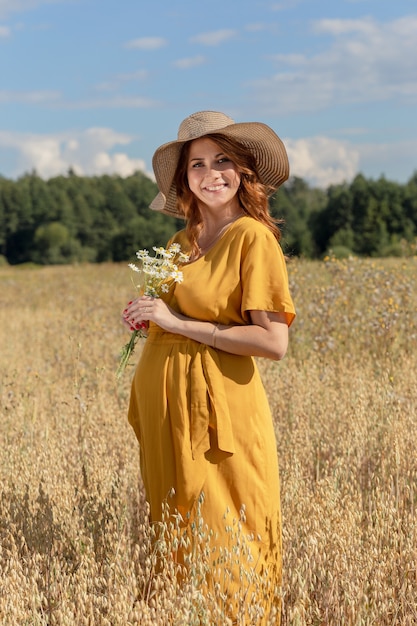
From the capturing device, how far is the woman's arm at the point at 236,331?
2451 mm

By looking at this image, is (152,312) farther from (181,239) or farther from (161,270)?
(181,239)

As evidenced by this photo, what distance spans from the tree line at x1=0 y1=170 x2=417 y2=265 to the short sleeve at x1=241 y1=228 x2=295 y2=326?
190 ft

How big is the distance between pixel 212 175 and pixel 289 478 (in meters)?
1.71

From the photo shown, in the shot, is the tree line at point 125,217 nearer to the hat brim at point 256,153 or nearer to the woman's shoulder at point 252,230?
the hat brim at point 256,153

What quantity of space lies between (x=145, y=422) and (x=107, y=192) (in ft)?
323

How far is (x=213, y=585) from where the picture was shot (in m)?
2.42

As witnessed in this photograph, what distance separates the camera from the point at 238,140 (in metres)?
2.74

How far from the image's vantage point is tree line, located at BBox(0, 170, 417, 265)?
228ft

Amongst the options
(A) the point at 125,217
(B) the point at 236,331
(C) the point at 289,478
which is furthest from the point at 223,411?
(A) the point at 125,217

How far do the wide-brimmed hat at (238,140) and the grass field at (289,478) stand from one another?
1330mm

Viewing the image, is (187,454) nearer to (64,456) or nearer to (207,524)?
(207,524)

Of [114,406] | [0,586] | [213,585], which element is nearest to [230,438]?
[213,585]

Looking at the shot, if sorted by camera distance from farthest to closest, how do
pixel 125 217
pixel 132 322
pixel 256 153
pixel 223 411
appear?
pixel 125 217 < pixel 256 153 < pixel 132 322 < pixel 223 411

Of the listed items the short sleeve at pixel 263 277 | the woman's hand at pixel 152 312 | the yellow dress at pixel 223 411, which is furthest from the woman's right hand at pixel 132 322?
the short sleeve at pixel 263 277
